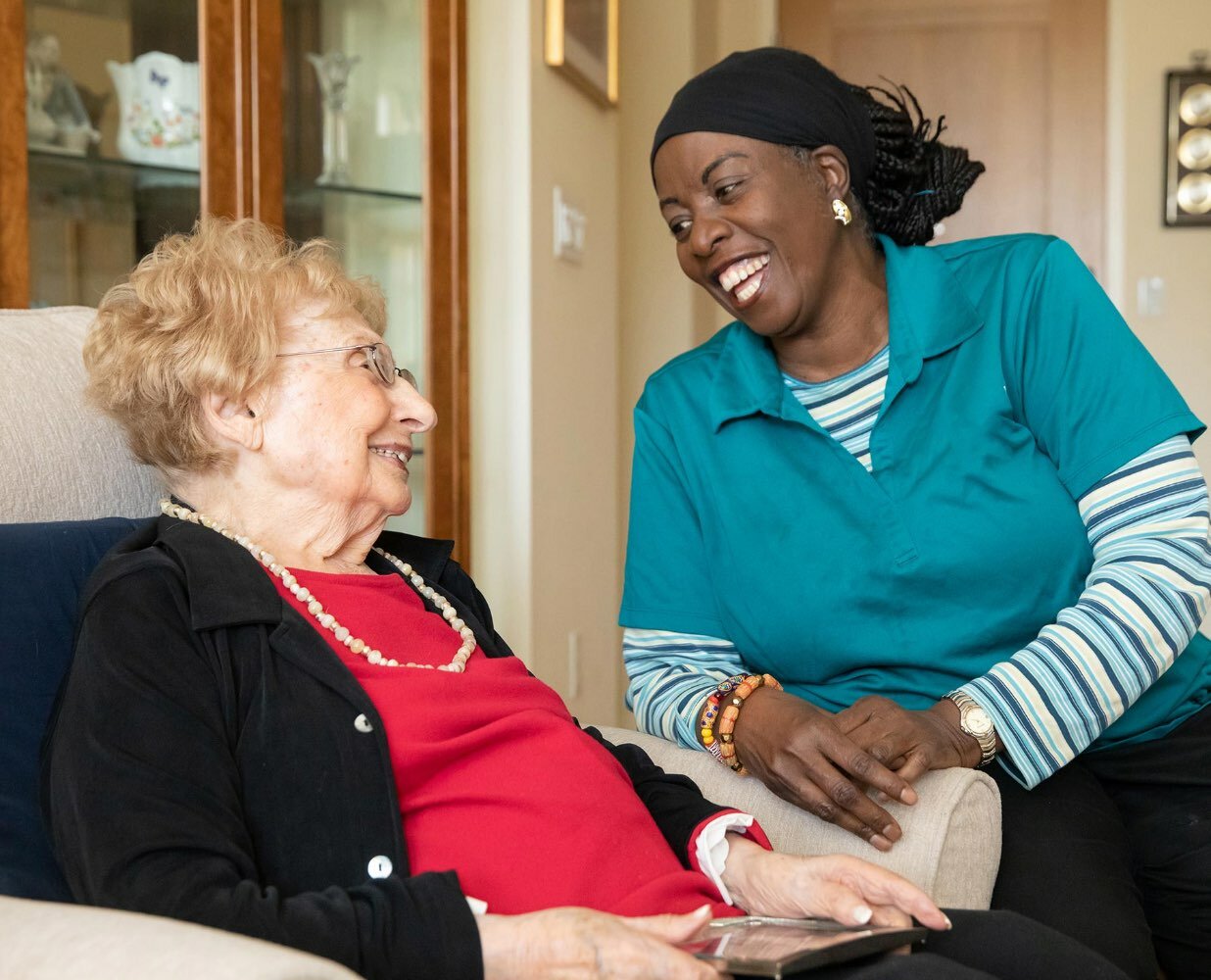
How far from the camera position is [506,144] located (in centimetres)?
260

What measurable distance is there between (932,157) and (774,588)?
0.60 m

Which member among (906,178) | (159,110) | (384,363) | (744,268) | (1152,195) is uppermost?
→ (1152,195)

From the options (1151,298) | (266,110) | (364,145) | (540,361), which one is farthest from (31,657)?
(1151,298)

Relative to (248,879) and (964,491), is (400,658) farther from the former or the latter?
(964,491)

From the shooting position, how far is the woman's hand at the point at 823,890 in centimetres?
107

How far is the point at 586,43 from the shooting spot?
9.49 feet

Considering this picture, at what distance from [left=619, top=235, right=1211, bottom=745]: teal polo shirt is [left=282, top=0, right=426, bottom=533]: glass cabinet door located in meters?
0.91

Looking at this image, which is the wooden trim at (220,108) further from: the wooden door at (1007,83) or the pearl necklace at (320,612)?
the wooden door at (1007,83)

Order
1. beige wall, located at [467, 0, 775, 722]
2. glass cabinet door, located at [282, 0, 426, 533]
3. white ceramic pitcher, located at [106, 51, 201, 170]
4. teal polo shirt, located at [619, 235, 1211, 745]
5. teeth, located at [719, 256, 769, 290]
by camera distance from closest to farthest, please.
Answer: teal polo shirt, located at [619, 235, 1211, 745] < teeth, located at [719, 256, 769, 290] < white ceramic pitcher, located at [106, 51, 201, 170] < glass cabinet door, located at [282, 0, 426, 533] < beige wall, located at [467, 0, 775, 722]

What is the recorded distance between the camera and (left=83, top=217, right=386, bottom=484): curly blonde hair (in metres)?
1.25

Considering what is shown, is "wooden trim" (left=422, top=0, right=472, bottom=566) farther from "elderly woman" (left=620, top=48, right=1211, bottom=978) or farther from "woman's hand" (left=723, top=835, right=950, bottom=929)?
"woman's hand" (left=723, top=835, right=950, bottom=929)

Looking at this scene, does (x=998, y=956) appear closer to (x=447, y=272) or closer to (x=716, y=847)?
(x=716, y=847)

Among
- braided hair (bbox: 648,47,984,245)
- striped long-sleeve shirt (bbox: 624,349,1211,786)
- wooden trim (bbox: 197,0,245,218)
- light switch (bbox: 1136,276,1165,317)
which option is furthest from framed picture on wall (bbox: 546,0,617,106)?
light switch (bbox: 1136,276,1165,317)

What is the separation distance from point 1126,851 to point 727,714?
1.44 ft
